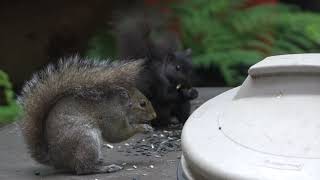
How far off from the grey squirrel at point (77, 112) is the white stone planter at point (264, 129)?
0.81 metres

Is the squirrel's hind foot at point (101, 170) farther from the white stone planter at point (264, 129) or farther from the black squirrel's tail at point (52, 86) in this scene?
the white stone planter at point (264, 129)

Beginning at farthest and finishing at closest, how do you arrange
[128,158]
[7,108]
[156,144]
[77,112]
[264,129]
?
1. [7,108]
2. [156,144]
3. [128,158]
4. [77,112]
5. [264,129]

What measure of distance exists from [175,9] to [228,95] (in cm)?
378

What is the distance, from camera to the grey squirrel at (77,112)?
3.82 meters

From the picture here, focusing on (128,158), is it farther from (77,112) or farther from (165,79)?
(165,79)

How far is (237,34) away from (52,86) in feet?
13.1

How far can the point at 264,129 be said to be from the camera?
110 inches

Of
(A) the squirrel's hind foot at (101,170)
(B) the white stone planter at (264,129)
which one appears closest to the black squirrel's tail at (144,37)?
(A) the squirrel's hind foot at (101,170)

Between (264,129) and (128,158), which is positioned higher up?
(264,129)

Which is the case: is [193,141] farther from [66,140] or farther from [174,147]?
[174,147]

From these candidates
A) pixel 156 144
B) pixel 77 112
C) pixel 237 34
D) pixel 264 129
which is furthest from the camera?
pixel 237 34

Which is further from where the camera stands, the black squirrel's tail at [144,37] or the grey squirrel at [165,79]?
the black squirrel's tail at [144,37]

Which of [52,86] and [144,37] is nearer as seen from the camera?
[52,86]

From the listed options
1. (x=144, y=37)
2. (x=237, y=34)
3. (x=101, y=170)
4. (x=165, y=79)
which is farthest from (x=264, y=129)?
(x=237, y=34)
